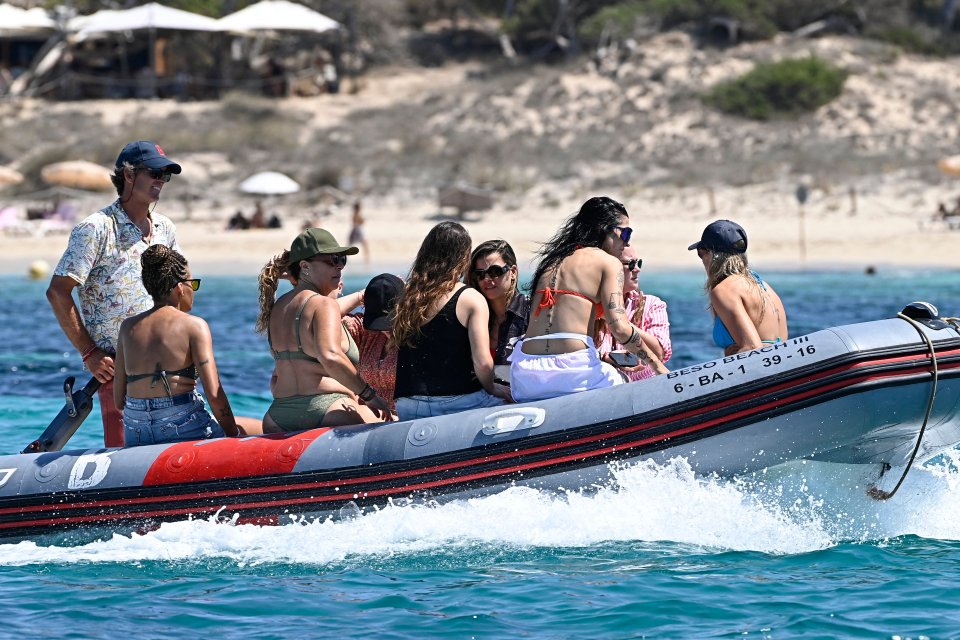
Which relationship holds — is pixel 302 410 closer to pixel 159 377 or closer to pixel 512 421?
pixel 159 377

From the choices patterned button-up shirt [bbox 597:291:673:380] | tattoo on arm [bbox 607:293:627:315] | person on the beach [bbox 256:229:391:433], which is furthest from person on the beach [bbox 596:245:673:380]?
person on the beach [bbox 256:229:391:433]

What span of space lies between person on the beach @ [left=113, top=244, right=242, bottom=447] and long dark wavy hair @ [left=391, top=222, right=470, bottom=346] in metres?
0.82

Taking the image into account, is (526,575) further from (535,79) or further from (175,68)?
(175,68)

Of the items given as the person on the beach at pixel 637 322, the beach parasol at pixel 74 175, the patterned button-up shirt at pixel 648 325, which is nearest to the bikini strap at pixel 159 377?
the person on the beach at pixel 637 322

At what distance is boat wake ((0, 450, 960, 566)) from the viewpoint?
5.65m

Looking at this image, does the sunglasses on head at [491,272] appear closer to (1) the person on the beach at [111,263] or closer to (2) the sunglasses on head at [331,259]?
(2) the sunglasses on head at [331,259]

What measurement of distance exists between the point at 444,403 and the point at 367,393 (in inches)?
13.9

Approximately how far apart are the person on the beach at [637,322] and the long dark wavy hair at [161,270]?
70.6 inches

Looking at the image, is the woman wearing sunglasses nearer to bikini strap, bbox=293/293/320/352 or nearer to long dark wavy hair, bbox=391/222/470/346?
long dark wavy hair, bbox=391/222/470/346

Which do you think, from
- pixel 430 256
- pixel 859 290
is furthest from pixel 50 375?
pixel 859 290

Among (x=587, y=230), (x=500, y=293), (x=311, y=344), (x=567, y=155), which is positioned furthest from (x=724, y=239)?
(x=567, y=155)

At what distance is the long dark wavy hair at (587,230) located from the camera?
5.71 meters

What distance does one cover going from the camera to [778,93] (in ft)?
98.4

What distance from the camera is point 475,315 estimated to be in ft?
18.5
